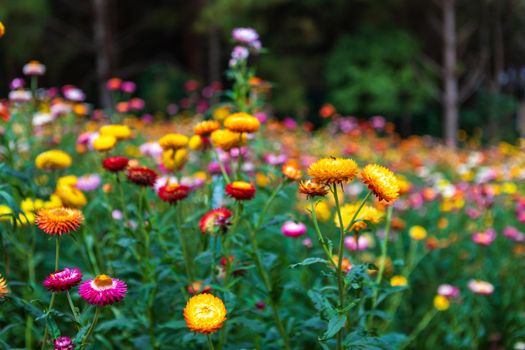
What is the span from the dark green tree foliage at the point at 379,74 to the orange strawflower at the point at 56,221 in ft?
40.1

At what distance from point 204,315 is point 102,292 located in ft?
0.72

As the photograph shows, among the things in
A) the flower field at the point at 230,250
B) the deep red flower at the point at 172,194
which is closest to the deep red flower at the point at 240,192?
the flower field at the point at 230,250

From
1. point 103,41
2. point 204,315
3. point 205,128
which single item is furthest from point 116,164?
point 103,41

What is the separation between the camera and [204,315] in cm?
117

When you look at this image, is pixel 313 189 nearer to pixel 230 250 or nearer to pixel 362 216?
pixel 362 216

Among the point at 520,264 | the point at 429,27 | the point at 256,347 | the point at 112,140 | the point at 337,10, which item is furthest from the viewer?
the point at 429,27

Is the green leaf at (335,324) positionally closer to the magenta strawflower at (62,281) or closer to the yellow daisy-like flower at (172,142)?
the magenta strawflower at (62,281)

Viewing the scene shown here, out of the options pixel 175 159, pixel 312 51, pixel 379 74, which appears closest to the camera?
pixel 175 159

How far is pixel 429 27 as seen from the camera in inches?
620

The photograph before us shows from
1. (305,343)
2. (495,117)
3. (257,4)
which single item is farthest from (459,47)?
(305,343)

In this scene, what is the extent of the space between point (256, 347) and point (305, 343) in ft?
2.61

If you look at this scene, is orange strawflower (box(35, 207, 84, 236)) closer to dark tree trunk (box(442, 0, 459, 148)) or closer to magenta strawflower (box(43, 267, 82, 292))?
magenta strawflower (box(43, 267, 82, 292))

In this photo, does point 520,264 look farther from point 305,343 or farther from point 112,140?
point 112,140

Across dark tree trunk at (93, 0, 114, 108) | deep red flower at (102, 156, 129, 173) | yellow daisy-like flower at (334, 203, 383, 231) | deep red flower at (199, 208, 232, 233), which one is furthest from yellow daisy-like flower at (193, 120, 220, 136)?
dark tree trunk at (93, 0, 114, 108)
